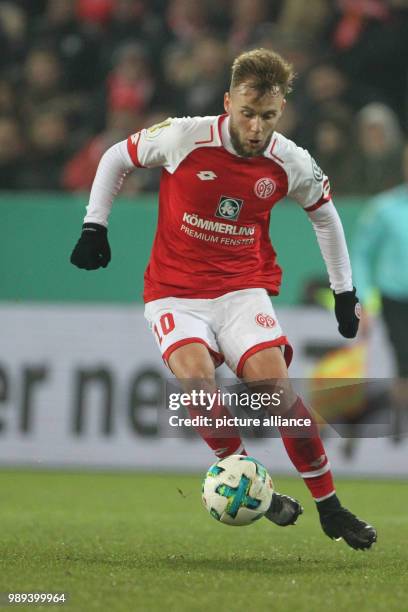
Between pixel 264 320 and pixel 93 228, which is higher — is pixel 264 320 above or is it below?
below

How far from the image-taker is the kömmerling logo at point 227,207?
553cm

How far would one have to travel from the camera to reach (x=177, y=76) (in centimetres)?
1153

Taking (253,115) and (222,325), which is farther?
(222,325)

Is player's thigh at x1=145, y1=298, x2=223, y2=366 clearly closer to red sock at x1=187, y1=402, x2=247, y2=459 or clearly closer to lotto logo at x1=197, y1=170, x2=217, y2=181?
red sock at x1=187, y1=402, x2=247, y2=459

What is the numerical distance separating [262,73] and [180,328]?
1.15 metres

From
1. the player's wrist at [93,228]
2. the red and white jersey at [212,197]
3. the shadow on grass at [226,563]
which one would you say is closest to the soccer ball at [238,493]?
the shadow on grass at [226,563]

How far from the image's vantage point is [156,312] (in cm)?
568

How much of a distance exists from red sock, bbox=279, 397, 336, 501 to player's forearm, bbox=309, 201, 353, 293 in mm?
603

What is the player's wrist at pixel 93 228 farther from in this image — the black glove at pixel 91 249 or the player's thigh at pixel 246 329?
the player's thigh at pixel 246 329

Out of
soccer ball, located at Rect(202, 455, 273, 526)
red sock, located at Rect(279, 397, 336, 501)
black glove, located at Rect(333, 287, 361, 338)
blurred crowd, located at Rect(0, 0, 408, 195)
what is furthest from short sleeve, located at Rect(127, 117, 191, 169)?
blurred crowd, located at Rect(0, 0, 408, 195)

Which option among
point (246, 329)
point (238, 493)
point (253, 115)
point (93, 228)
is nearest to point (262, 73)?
point (253, 115)

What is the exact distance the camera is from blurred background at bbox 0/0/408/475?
9625 mm

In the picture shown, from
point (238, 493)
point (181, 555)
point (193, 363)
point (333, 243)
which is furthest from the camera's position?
point (333, 243)

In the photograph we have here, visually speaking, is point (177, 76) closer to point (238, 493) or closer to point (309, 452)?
point (309, 452)
